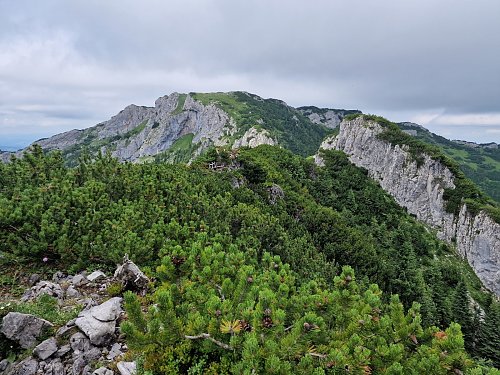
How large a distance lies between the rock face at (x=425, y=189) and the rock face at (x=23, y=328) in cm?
8245

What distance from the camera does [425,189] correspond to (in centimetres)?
9081

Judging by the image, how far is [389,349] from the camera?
250 inches

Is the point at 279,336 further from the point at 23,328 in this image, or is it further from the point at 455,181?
the point at 455,181

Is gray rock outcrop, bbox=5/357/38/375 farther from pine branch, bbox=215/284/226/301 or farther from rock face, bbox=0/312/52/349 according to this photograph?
pine branch, bbox=215/284/226/301

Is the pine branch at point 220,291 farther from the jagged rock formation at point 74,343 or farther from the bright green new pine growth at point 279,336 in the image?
the jagged rock formation at point 74,343

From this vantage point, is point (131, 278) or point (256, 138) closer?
point (131, 278)

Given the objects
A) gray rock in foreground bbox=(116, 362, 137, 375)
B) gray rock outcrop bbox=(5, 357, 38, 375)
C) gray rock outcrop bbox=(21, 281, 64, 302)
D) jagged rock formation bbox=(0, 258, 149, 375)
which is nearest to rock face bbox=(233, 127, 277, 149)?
gray rock outcrop bbox=(21, 281, 64, 302)

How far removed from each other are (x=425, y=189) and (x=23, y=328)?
326ft

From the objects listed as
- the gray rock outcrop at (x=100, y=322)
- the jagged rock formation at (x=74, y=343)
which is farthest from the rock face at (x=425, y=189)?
the jagged rock formation at (x=74, y=343)

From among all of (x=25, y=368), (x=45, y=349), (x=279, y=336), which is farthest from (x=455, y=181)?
(x=25, y=368)

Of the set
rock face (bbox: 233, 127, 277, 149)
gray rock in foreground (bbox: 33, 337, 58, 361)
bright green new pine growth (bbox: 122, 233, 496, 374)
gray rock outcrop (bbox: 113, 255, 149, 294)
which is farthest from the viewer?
rock face (bbox: 233, 127, 277, 149)

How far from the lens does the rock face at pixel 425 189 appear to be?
70.2m

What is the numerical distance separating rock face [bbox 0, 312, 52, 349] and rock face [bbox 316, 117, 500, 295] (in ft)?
271

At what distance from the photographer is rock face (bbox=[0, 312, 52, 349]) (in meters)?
8.36
